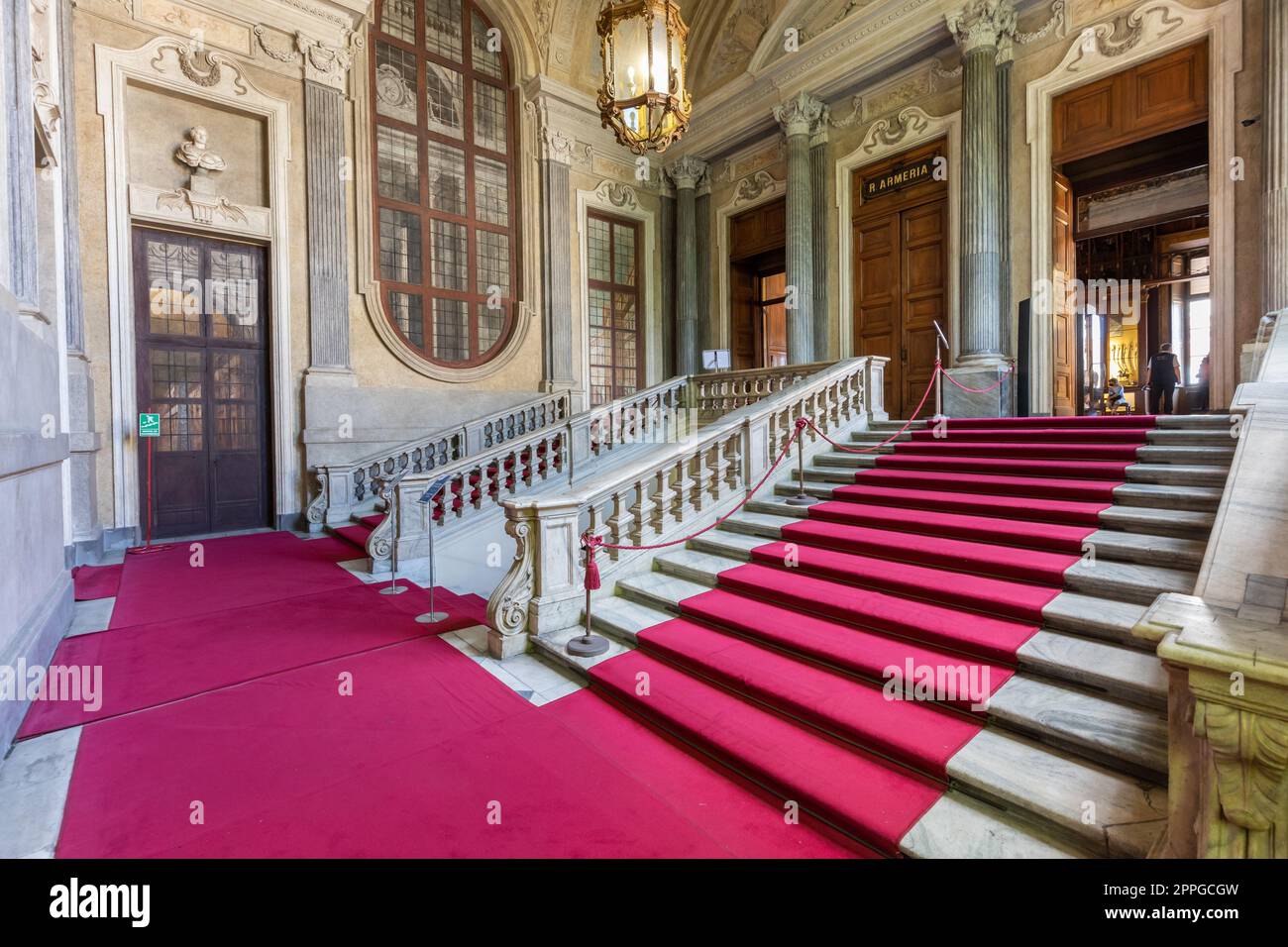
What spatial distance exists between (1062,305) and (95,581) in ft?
38.6

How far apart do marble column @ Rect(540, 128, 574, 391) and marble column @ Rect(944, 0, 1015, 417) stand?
6.46 metres

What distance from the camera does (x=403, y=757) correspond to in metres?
2.78

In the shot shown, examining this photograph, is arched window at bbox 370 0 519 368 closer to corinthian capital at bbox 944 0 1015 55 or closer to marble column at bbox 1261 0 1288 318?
corinthian capital at bbox 944 0 1015 55

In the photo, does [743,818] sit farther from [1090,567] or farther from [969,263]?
[969,263]

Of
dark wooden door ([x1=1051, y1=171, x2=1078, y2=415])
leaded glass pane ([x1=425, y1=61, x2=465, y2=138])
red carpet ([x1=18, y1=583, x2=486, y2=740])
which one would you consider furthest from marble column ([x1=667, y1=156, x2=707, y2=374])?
red carpet ([x1=18, y1=583, x2=486, y2=740])

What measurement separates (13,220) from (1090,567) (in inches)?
289

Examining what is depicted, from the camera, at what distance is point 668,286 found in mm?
13148

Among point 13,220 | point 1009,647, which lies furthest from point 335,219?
point 1009,647

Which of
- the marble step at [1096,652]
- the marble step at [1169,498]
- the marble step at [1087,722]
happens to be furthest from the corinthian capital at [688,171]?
the marble step at [1087,722]

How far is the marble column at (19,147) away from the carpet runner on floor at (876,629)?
5.12m

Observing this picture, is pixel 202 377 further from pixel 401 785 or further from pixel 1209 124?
pixel 1209 124

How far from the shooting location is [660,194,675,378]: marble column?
514 inches

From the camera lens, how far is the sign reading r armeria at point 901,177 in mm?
9337

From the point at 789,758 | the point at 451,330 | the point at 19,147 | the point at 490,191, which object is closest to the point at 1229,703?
the point at 789,758
